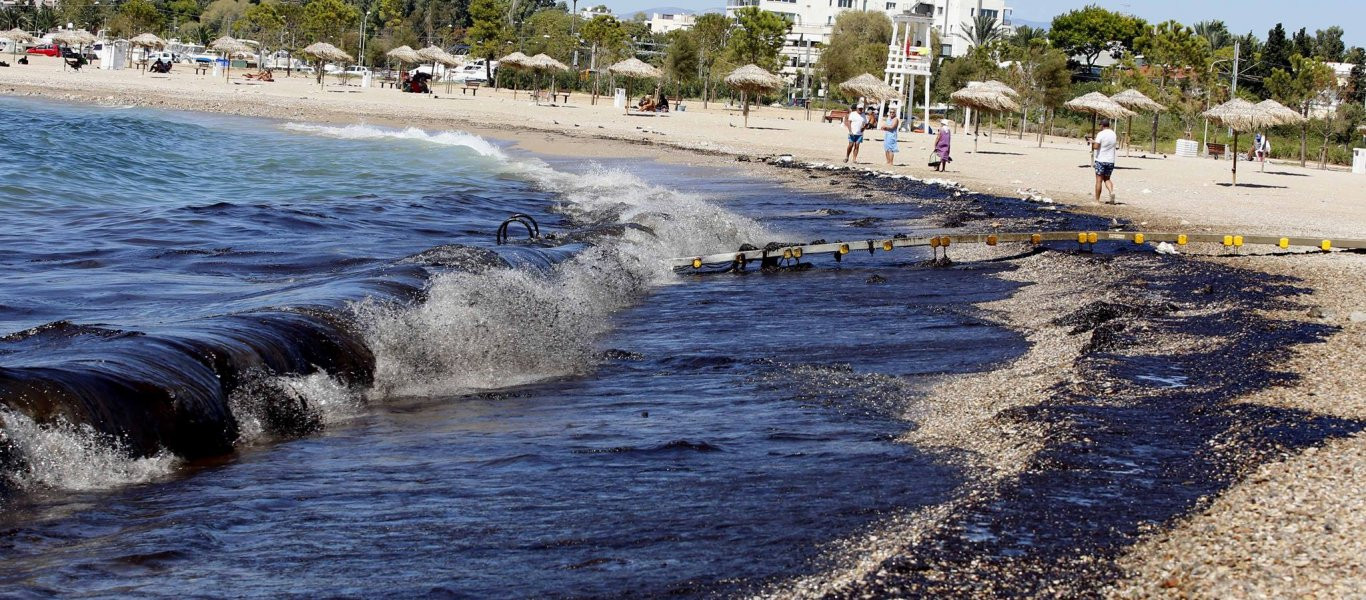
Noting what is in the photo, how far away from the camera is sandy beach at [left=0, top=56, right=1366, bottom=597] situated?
444cm

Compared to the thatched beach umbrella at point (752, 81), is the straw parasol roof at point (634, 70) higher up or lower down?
higher up

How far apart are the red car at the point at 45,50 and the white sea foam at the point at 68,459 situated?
291 ft

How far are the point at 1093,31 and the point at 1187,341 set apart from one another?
94966 millimetres

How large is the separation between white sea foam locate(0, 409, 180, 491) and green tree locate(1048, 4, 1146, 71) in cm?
9721

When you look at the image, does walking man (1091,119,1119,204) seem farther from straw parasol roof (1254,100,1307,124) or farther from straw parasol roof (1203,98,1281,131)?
straw parasol roof (1254,100,1307,124)

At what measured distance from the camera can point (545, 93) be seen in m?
69.9

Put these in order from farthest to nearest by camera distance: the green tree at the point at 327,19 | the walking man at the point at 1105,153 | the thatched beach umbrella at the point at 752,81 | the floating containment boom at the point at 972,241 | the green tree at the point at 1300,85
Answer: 1. the green tree at the point at 327,19
2. the thatched beach umbrella at the point at 752,81
3. the green tree at the point at 1300,85
4. the walking man at the point at 1105,153
5. the floating containment boom at the point at 972,241

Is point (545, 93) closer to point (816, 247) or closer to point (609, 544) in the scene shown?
point (816, 247)

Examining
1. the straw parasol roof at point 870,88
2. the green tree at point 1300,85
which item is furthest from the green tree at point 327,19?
the green tree at point 1300,85

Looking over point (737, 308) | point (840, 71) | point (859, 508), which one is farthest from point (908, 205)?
point (840, 71)

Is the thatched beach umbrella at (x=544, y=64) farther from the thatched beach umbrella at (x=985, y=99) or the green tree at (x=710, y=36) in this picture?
the thatched beach umbrella at (x=985, y=99)

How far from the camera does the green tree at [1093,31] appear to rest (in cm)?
9688

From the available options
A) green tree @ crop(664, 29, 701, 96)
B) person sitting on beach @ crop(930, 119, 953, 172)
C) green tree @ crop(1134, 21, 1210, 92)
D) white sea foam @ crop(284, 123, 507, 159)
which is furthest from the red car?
person sitting on beach @ crop(930, 119, 953, 172)

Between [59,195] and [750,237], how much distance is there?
10.6 metres
